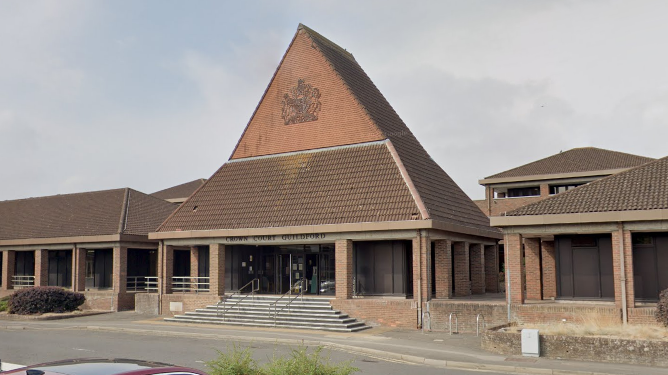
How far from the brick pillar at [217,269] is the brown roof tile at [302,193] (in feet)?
3.63

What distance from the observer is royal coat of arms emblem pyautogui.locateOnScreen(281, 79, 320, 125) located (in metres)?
33.4

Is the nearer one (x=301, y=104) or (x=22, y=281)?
(x=301, y=104)

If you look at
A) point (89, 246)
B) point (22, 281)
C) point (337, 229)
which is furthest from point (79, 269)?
point (337, 229)

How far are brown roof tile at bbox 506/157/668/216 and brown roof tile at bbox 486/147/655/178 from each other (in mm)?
21148

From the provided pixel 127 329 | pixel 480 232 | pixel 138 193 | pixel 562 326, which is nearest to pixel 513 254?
pixel 562 326

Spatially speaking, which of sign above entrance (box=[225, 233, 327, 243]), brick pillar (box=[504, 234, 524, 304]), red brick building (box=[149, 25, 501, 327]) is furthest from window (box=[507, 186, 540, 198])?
brick pillar (box=[504, 234, 524, 304])

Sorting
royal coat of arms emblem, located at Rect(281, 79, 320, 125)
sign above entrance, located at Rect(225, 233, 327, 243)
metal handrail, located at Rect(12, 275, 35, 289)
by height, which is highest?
royal coat of arms emblem, located at Rect(281, 79, 320, 125)

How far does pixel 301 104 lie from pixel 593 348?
20492 mm

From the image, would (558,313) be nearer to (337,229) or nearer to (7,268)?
(337,229)

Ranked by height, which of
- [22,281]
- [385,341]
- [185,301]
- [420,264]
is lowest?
[385,341]

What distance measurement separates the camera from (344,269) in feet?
92.9

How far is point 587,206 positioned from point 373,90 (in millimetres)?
16163

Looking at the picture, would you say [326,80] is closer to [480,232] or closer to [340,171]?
[340,171]

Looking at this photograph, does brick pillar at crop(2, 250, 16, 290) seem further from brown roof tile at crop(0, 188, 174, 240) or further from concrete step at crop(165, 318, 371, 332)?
concrete step at crop(165, 318, 371, 332)
